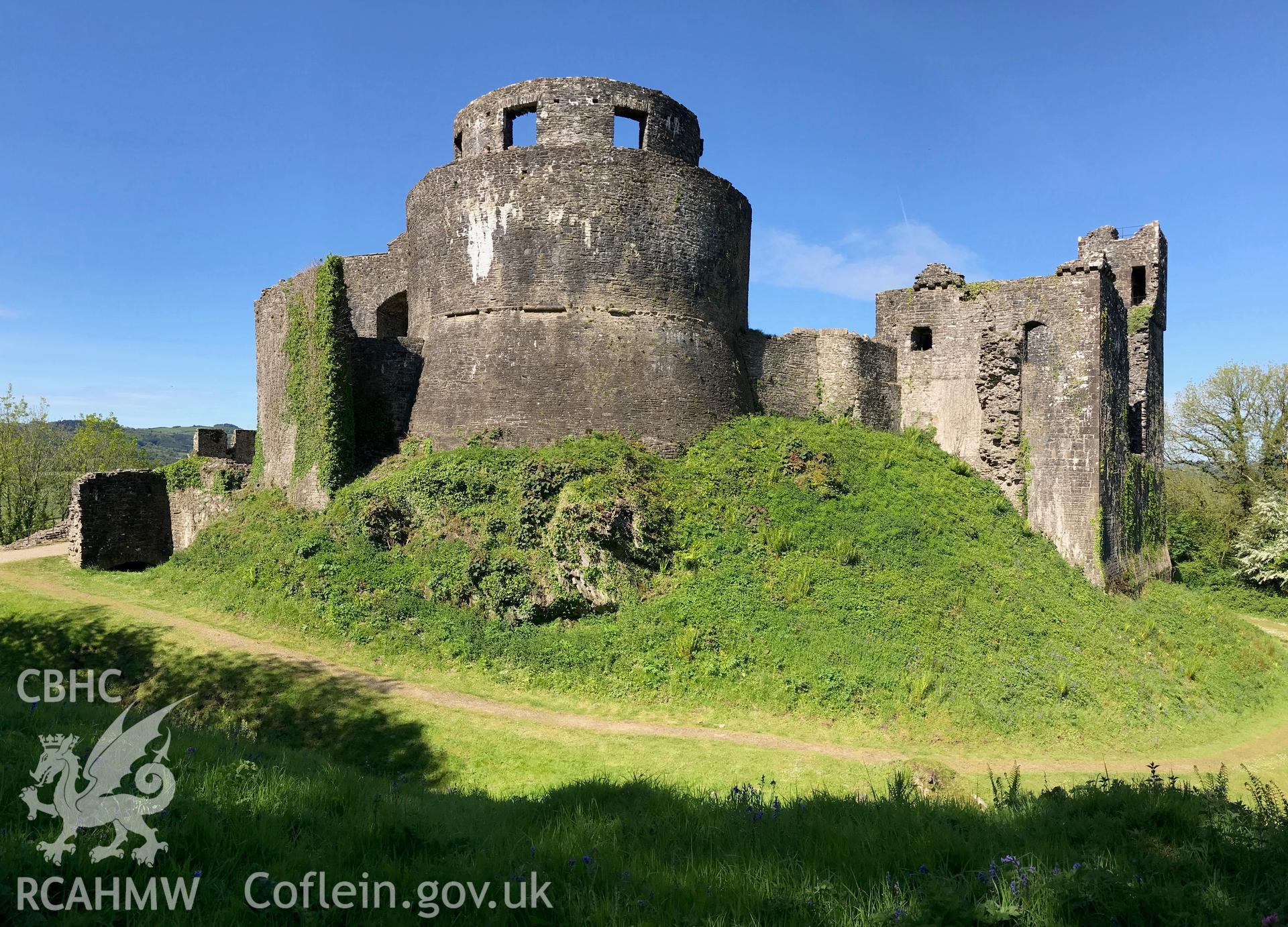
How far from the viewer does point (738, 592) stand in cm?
1326

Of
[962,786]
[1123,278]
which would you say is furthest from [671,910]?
[1123,278]

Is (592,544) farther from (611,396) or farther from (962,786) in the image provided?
(962,786)

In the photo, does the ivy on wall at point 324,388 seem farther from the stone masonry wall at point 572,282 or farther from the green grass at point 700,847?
the green grass at point 700,847

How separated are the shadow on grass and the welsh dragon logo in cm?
417

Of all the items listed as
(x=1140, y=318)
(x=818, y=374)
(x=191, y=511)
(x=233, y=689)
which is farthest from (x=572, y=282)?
(x=1140, y=318)

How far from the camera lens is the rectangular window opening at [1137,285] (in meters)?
21.4

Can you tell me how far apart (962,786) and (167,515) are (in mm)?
19229

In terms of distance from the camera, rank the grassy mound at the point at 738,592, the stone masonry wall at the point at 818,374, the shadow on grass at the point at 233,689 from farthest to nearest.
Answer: the stone masonry wall at the point at 818,374 → the grassy mound at the point at 738,592 → the shadow on grass at the point at 233,689

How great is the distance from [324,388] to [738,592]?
10.1 metres

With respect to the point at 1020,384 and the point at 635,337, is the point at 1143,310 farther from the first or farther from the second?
the point at 635,337

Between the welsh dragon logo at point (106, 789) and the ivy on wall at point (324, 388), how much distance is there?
11.7 meters

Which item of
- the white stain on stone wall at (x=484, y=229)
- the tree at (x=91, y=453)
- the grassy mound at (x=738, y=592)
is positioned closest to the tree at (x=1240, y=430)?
the grassy mound at (x=738, y=592)

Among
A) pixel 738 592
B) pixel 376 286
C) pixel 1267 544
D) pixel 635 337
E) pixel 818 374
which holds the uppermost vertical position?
pixel 376 286

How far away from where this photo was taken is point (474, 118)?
18094 mm
